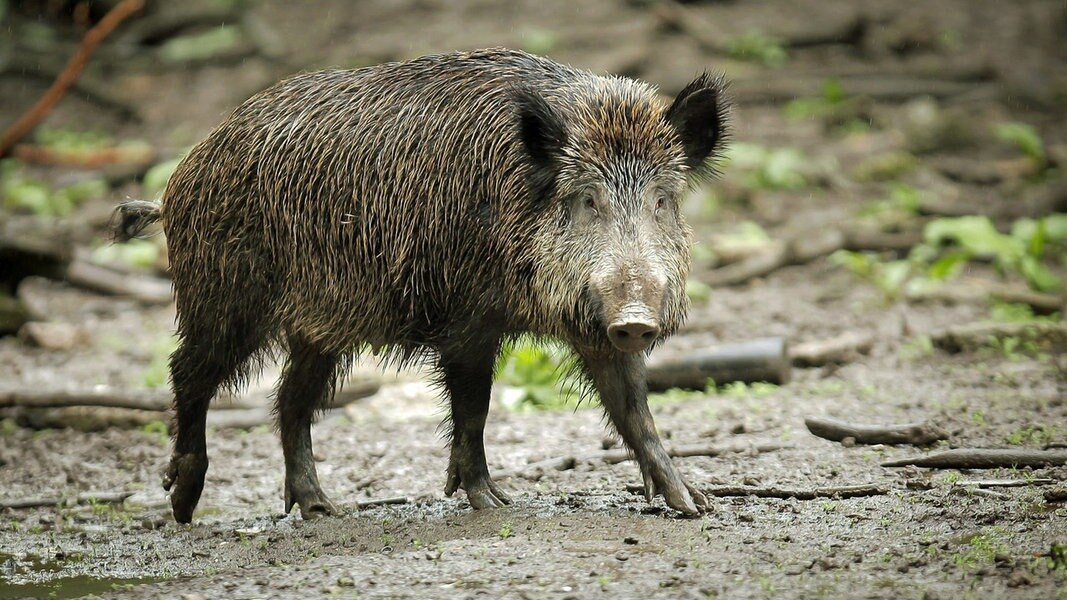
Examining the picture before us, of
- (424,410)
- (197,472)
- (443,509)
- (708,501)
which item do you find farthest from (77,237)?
(708,501)

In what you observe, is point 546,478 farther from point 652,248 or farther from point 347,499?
point 652,248

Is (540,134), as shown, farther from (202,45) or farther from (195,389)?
(202,45)

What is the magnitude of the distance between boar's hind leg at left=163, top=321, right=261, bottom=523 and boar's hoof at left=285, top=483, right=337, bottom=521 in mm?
458

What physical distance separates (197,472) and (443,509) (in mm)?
1311

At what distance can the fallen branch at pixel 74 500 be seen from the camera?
22.6 feet

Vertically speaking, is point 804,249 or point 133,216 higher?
point 804,249

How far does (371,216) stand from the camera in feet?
19.8

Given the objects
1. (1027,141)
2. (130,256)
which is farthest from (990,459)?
(130,256)

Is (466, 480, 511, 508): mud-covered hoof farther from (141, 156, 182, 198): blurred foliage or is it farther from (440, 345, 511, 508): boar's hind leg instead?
(141, 156, 182, 198): blurred foliage

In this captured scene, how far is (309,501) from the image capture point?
6.36 metres

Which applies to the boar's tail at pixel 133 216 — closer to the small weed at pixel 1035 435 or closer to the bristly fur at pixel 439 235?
the bristly fur at pixel 439 235

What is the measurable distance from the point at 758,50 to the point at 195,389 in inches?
483

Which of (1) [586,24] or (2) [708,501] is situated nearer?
(2) [708,501]

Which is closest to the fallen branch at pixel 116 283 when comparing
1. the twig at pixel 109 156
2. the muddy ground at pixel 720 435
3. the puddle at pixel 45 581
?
the muddy ground at pixel 720 435
